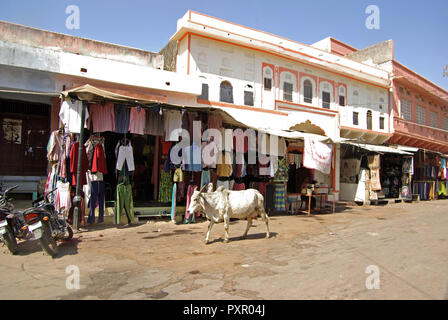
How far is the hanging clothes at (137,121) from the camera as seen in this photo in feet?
29.3

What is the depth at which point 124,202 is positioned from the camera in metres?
8.58

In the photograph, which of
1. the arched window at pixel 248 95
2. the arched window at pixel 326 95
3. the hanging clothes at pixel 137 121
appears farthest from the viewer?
the arched window at pixel 326 95

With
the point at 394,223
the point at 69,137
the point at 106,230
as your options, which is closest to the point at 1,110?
the point at 69,137

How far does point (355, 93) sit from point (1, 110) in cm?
2030

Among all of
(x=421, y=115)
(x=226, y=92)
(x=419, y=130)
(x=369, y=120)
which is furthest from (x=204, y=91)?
(x=421, y=115)

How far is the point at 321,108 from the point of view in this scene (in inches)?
696

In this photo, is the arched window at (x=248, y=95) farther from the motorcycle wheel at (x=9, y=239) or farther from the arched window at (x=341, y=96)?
the motorcycle wheel at (x=9, y=239)

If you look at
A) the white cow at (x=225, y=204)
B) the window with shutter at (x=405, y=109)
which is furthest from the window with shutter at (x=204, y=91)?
the window with shutter at (x=405, y=109)

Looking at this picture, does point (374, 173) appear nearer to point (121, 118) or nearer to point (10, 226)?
point (121, 118)

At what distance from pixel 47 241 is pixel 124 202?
306cm

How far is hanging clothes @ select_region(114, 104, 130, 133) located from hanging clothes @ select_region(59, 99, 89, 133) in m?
0.92

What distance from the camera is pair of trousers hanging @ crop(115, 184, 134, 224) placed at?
845cm

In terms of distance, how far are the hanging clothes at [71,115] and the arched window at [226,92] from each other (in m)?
7.42

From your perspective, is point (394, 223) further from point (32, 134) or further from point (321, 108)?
point (32, 134)
